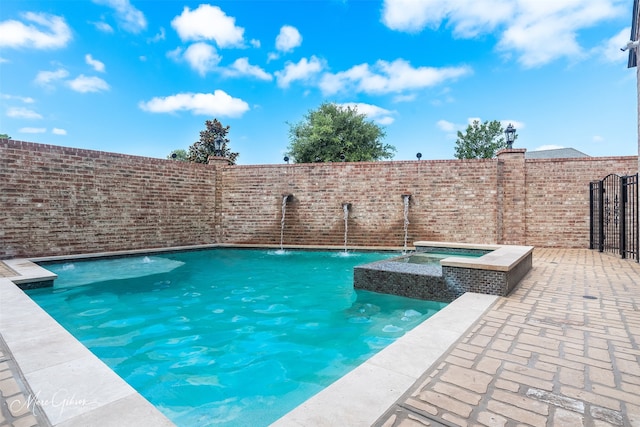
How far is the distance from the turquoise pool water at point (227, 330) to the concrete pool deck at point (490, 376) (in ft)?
1.96

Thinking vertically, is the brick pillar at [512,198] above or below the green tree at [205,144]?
below

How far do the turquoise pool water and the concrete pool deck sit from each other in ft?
1.96

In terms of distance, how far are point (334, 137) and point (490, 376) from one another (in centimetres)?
1949

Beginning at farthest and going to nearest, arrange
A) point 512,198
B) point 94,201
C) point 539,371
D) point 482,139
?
point 482,139
point 512,198
point 94,201
point 539,371

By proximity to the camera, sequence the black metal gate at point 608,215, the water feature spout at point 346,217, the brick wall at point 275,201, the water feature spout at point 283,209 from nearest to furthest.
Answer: the brick wall at point 275,201 → the black metal gate at point 608,215 → the water feature spout at point 346,217 → the water feature spout at point 283,209

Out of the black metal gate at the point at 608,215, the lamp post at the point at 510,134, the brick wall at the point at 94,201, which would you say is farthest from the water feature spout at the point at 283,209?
the black metal gate at the point at 608,215

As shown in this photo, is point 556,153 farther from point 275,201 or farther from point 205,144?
point 205,144

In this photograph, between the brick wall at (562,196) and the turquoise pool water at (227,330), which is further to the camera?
the brick wall at (562,196)

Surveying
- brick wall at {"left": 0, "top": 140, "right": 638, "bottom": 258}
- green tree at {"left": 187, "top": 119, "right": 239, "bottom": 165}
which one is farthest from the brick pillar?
green tree at {"left": 187, "top": 119, "right": 239, "bottom": 165}

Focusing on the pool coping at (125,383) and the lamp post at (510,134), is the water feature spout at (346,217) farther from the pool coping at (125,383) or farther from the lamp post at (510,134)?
the pool coping at (125,383)

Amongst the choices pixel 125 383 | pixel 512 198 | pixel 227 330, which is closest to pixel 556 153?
pixel 512 198

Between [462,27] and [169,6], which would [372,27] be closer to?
[462,27]

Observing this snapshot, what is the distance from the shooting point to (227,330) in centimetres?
359

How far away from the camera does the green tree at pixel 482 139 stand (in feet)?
90.2
